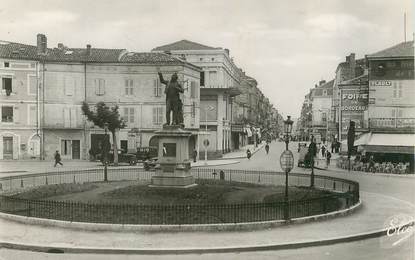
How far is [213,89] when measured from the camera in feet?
193

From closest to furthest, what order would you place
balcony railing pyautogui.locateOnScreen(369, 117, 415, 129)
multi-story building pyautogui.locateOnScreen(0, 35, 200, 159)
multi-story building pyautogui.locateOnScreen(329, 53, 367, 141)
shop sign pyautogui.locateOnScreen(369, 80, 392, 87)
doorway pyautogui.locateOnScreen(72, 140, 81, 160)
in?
balcony railing pyautogui.locateOnScreen(369, 117, 415, 129) < shop sign pyautogui.locateOnScreen(369, 80, 392, 87) < multi-story building pyautogui.locateOnScreen(0, 35, 200, 159) < doorway pyautogui.locateOnScreen(72, 140, 81, 160) < multi-story building pyautogui.locateOnScreen(329, 53, 367, 141)

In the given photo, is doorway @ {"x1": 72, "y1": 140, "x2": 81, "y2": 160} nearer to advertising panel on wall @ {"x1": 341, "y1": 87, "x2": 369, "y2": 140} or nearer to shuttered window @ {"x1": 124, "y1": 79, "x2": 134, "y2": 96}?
shuttered window @ {"x1": 124, "y1": 79, "x2": 134, "y2": 96}

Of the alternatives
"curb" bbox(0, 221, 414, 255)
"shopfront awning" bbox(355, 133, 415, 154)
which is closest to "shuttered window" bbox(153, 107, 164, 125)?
"shopfront awning" bbox(355, 133, 415, 154)

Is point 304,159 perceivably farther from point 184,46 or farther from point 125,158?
point 184,46

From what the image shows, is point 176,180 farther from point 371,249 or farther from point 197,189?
point 371,249

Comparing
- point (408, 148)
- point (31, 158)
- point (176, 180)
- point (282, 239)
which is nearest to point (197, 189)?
point (176, 180)

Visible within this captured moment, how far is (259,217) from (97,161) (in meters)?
33.4

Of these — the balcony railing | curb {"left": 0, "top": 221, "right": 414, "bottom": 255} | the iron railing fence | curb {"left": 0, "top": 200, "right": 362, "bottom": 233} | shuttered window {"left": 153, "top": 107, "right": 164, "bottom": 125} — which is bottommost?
curb {"left": 0, "top": 221, "right": 414, "bottom": 255}

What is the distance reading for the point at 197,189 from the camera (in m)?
20.0

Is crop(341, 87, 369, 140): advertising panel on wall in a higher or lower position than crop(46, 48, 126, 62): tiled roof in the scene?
lower

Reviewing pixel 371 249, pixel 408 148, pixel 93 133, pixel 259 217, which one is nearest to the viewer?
pixel 371 249

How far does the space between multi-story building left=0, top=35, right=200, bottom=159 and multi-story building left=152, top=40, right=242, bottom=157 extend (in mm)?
7114

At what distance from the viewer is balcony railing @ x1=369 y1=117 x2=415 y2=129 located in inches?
1577

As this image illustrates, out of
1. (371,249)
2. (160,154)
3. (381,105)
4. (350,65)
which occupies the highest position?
(350,65)
